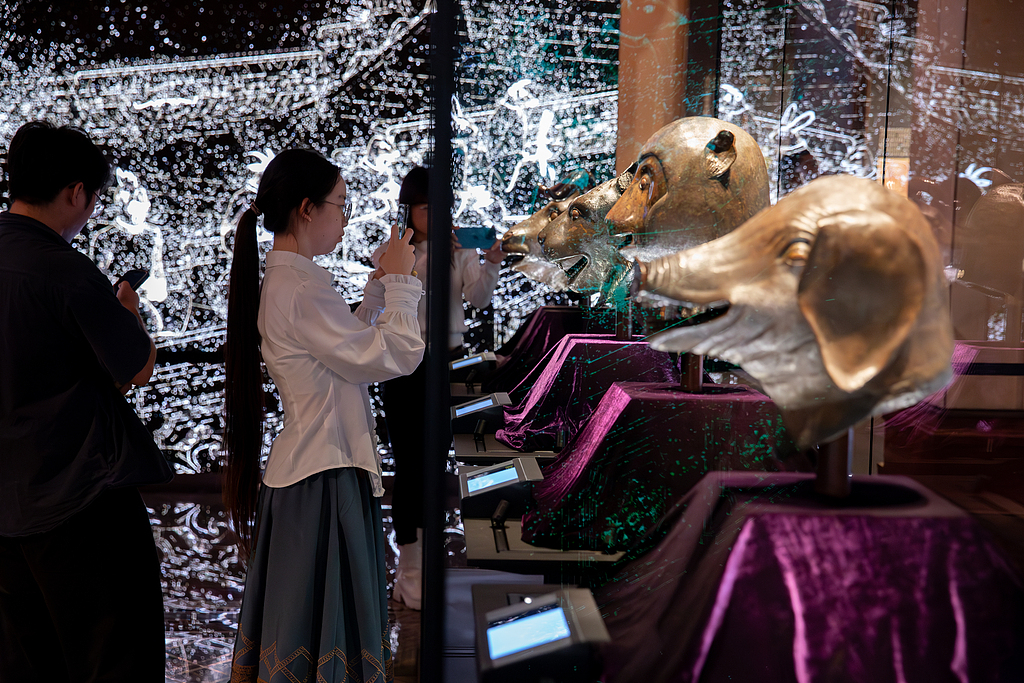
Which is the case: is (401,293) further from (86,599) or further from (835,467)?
(835,467)

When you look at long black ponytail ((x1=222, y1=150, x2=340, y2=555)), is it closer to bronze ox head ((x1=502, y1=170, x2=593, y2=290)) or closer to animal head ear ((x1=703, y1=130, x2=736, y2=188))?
bronze ox head ((x1=502, y1=170, x2=593, y2=290))

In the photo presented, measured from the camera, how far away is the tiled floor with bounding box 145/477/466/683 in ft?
6.66

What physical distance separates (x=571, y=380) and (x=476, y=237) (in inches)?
9.9

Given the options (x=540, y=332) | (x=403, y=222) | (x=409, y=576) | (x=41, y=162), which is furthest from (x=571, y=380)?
(x=409, y=576)

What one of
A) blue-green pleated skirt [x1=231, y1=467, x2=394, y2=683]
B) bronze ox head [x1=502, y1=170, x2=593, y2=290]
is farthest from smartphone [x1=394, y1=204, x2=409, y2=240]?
bronze ox head [x1=502, y1=170, x2=593, y2=290]

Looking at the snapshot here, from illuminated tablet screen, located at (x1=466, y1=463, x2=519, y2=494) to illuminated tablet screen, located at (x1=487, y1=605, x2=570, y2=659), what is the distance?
16 cm

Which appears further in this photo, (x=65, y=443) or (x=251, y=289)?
(x=251, y=289)

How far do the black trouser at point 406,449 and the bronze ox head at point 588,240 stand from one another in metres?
1.57

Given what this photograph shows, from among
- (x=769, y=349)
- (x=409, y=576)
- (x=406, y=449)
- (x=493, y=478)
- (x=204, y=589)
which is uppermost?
(x=769, y=349)

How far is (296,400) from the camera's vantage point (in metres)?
1.38

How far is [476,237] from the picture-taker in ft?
2.82

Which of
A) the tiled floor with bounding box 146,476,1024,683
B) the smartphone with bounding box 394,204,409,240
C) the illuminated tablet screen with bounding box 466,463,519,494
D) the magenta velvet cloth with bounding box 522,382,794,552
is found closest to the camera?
the magenta velvet cloth with bounding box 522,382,794,552

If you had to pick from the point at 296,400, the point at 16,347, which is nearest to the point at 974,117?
the point at 296,400

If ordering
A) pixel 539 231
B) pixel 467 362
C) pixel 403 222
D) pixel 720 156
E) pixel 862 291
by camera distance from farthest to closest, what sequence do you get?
pixel 403 222, pixel 467 362, pixel 539 231, pixel 720 156, pixel 862 291
